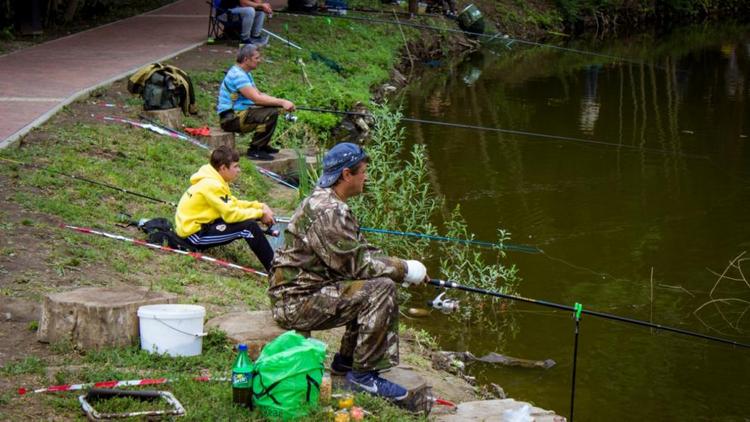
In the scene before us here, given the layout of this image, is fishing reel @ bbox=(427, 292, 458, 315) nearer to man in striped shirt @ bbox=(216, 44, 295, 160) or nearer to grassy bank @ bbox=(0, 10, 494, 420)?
grassy bank @ bbox=(0, 10, 494, 420)

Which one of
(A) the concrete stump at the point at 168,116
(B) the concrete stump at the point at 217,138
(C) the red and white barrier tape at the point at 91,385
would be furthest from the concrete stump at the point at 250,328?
(A) the concrete stump at the point at 168,116

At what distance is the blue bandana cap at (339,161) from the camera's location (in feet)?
18.7

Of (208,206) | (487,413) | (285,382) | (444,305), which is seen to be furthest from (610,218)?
(285,382)

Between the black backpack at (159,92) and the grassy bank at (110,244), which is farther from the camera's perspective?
the black backpack at (159,92)

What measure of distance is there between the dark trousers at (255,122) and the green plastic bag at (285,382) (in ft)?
22.8

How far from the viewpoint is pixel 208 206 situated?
27.6 feet

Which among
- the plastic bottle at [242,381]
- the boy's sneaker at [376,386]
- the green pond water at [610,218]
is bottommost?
the green pond water at [610,218]

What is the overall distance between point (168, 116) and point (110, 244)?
14.3 ft

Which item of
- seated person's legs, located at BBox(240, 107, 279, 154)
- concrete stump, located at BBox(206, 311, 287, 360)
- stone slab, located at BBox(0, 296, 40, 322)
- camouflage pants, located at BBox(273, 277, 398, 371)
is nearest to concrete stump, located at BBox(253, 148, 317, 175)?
seated person's legs, located at BBox(240, 107, 279, 154)

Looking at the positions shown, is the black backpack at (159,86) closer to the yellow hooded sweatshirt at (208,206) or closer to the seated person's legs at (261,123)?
the seated person's legs at (261,123)

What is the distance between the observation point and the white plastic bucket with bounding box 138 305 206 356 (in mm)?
5863

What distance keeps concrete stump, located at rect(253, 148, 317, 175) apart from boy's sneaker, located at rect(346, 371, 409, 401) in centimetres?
635

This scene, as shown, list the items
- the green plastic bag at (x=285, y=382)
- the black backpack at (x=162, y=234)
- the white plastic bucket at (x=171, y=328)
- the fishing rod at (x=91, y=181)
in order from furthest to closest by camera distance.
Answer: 1. the fishing rod at (x=91, y=181)
2. the black backpack at (x=162, y=234)
3. the white plastic bucket at (x=171, y=328)
4. the green plastic bag at (x=285, y=382)

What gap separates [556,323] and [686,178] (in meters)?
5.48
